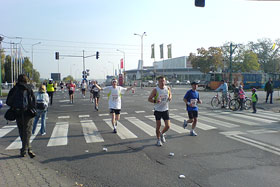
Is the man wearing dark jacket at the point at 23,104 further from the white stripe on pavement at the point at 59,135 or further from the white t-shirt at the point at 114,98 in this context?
the white t-shirt at the point at 114,98

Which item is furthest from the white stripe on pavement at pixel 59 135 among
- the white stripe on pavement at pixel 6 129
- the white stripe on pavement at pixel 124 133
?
the white stripe on pavement at pixel 124 133

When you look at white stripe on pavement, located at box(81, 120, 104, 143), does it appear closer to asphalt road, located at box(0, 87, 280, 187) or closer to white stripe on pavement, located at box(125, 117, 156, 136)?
asphalt road, located at box(0, 87, 280, 187)

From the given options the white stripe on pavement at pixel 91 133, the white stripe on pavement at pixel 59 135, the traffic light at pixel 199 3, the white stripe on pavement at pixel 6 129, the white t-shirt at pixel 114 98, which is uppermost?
the traffic light at pixel 199 3

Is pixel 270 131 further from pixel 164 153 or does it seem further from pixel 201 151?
pixel 164 153

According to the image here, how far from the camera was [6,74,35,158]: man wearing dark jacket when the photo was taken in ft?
18.3

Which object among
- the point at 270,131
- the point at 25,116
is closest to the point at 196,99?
the point at 270,131

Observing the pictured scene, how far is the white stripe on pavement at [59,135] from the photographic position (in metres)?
7.31

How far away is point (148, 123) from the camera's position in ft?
34.2

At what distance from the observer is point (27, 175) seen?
463 centimetres

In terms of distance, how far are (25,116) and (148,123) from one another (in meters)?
5.56

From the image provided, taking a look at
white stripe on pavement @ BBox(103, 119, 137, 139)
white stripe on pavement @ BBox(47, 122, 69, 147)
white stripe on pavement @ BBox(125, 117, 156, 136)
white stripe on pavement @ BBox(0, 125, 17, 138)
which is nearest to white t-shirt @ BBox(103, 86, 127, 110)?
white stripe on pavement @ BBox(103, 119, 137, 139)

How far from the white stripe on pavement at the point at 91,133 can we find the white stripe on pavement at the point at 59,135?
620mm

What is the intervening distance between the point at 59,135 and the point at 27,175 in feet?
12.2

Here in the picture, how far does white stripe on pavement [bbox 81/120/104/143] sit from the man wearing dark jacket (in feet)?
6.62
